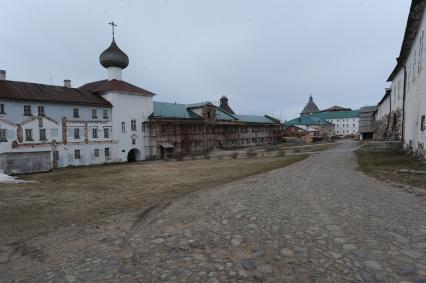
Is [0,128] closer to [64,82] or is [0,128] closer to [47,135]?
[47,135]

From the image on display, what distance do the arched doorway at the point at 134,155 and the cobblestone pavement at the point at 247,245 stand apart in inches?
1281

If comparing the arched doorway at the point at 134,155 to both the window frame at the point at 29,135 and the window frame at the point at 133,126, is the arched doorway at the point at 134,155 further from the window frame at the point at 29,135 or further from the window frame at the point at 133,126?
the window frame at the point at 29,135

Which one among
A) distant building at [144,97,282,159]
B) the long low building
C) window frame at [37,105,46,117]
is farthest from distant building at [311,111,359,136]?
window frame at [37,105,46,117]

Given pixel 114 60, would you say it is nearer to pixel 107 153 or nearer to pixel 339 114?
pixel 107 153

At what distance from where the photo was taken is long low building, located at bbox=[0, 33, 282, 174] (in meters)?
28.1

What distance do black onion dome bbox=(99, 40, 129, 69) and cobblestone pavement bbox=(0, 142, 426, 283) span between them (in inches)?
1362

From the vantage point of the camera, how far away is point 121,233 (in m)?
5.90

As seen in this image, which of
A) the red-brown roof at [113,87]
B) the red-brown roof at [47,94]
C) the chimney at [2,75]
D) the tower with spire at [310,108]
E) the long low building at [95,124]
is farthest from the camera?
the tower with spire at [310,108]

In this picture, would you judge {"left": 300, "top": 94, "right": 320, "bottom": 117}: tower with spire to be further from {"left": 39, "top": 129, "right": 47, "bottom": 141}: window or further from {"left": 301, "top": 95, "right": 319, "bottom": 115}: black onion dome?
{"left": 39, "top": 129, "right": 47, "bottom": 141}: window

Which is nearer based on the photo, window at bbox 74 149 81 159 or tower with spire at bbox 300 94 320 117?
window at bbox 74 149 81 159

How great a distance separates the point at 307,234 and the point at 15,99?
31.7 m

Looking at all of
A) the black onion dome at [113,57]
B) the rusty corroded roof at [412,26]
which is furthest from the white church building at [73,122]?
the rusty corroded roof at [412,26]

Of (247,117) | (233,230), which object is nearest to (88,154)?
(233,230)

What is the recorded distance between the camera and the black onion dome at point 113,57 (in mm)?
37812
